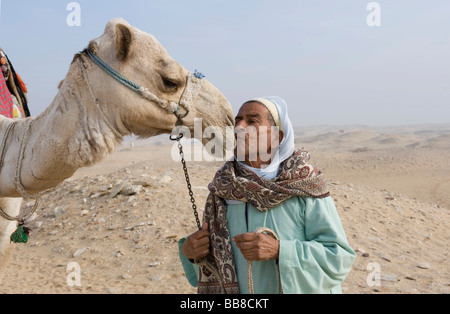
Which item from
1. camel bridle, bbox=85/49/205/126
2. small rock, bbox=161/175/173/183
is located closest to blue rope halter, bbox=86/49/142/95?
camel bridle, bbox=85/49/205/126

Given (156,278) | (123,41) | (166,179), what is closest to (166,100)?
(123,41)

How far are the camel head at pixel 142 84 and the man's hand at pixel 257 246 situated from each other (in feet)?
2.16

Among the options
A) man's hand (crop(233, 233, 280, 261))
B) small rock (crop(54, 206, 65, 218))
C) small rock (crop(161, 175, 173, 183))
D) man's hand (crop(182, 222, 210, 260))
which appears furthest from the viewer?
small rock (crop(161, 175, 173, 183))

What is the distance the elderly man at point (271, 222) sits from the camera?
5.58ft

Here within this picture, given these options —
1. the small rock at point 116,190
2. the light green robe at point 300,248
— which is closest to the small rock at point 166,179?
the small rock at point 116,190

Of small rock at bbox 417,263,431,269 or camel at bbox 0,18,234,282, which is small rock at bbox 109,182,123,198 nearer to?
camel at bbox 0,18,234,282

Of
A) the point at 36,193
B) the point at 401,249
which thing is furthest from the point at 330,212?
the point at 401,249

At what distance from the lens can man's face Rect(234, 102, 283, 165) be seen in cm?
184

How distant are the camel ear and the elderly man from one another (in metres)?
0.70

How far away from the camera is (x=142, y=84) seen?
2.03 meters

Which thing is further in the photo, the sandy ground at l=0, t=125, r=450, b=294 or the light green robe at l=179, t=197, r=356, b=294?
the sandy ground at l=0, t=125, r=450, b=294

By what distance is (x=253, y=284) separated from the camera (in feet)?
5.97

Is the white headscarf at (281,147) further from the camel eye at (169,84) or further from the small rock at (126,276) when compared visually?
the small rock at (126,276)
